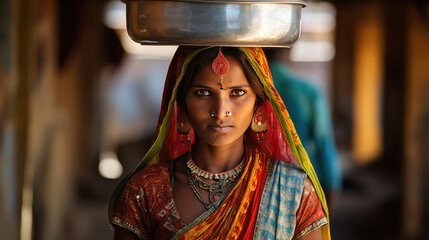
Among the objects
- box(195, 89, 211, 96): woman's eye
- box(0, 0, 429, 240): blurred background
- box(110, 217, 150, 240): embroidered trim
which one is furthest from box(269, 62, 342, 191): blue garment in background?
box(110, 217, 150, 240): embroidered trim

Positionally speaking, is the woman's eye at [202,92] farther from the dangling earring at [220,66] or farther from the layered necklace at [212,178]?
the layered necklace at [212,178]

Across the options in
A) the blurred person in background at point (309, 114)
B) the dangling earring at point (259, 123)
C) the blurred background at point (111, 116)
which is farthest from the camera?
the blurred background at point (111, 116)

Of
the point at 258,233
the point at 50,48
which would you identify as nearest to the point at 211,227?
the point at 258,233

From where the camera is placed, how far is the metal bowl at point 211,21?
190cm

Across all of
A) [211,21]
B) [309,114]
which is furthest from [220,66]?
[309,114]

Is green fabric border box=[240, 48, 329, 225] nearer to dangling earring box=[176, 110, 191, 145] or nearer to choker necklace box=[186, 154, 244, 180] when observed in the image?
choker necklace box=[186, 154, 244, 180]

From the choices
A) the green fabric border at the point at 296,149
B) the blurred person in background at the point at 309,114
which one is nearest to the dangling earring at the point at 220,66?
the green fabric border at the point at 296,149

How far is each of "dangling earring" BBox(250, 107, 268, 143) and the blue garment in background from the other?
1.58 meters

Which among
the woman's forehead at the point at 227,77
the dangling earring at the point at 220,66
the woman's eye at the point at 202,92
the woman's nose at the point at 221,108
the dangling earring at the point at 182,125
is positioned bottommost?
the dangling earring at the point at 182,125

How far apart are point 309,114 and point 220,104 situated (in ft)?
6.32

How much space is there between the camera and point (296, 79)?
4020 millimetres

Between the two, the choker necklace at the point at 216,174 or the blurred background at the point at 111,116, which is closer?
the choker necklace at the point at 216,174

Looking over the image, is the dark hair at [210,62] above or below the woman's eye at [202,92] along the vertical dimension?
above

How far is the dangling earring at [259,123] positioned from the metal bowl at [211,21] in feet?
1.37
